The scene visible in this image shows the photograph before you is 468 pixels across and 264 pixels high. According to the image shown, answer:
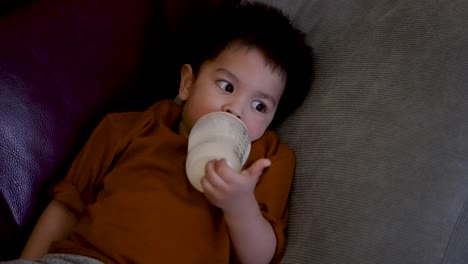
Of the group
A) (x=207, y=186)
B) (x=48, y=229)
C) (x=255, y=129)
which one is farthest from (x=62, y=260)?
(x=255, y=129)

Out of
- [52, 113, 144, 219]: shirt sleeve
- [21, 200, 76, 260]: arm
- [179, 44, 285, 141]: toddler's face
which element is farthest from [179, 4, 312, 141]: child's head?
[21, 200, 76, 260]: arm

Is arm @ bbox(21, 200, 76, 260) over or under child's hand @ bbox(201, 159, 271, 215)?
under

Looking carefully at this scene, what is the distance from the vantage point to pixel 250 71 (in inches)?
35.7

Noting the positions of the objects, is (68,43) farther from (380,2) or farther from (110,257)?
(380,2)

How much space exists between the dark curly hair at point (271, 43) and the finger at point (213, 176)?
0.96 ft

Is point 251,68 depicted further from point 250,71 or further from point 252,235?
point 252,235

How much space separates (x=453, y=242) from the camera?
73 centimetres

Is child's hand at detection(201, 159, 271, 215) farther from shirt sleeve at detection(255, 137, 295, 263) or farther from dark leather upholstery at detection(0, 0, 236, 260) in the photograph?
dark leather upholstery at detection(0, 0, 236, 260)

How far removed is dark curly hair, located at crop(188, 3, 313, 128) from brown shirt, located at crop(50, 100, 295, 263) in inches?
Result: 3.4

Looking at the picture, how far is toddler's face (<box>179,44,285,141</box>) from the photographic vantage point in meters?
0.90

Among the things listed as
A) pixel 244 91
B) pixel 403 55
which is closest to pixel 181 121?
pixel 244 91

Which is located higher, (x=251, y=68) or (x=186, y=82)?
(x=251, y=68)

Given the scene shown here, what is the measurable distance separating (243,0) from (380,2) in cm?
27

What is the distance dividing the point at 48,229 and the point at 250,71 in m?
0.43
